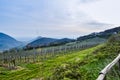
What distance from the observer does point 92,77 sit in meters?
15.1

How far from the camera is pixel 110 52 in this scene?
1961 cm

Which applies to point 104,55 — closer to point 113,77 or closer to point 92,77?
point 92,77

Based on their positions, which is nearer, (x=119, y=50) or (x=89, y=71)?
(x=89, y=71)

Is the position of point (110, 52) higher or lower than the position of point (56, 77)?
higher

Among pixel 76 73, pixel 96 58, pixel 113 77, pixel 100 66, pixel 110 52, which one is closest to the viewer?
pixel 113 77

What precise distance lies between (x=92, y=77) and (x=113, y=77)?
2073 millimetres

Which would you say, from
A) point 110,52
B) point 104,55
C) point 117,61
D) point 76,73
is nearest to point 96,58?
point 104,55

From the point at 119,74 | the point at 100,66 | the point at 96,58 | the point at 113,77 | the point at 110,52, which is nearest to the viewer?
the point at 113,77

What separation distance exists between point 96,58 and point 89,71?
8.35 ft

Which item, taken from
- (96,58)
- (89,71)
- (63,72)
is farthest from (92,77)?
(96,58)

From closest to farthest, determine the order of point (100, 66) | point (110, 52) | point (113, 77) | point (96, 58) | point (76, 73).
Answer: point (113, 77)
point (76, 73)
point (100, 66)
point (96, 58)
point (110, 52)

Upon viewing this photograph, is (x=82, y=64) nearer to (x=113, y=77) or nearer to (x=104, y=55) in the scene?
(x=104, y=55)

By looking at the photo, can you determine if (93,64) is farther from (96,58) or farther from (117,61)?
(117,61)

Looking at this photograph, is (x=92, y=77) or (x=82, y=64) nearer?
(x=92, y=77)
